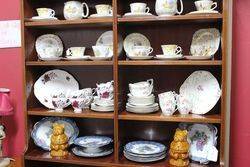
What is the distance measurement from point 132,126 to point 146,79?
11.8 inches

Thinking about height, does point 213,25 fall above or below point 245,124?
above

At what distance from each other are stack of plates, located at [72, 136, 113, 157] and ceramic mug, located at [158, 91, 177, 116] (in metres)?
0.38

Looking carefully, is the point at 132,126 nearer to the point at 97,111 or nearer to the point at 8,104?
the point at 97,111

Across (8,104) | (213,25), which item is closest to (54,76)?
(8,104)

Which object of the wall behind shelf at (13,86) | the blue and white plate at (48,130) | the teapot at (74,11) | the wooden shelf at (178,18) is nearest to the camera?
the wooden shelf at (178,18)

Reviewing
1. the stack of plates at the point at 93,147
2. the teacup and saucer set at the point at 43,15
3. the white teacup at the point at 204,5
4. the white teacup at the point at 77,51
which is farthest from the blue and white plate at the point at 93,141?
the white teacup at the point at 204,5

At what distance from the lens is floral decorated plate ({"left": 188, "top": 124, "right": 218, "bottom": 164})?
1.65 m

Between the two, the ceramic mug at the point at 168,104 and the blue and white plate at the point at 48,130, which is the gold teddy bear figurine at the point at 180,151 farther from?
the blue and white plate at the point at 48,130

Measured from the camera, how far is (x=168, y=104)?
1.65 meters

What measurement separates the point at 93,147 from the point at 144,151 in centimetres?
28

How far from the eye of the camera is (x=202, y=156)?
1.65 meters

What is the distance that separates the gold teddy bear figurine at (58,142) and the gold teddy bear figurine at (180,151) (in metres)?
0.59

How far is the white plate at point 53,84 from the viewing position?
1.92m

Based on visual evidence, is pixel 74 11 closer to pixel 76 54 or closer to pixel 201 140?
pixel 76 54
